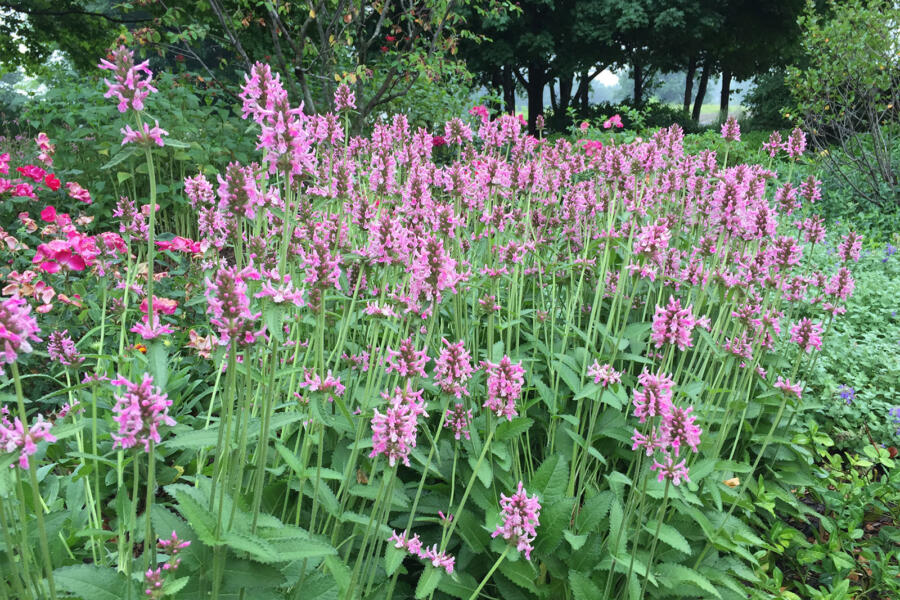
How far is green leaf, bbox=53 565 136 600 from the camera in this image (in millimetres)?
1412

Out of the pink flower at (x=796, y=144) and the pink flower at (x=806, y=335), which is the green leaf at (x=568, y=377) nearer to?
the pink flower at (x=806, y=335)

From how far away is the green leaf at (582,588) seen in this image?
6.84 feet

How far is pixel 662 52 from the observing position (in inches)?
960

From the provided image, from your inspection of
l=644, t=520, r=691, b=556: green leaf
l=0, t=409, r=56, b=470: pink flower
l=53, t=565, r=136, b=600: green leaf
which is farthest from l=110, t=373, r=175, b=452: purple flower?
l=644, t=520, r=691, b=556: green leaf

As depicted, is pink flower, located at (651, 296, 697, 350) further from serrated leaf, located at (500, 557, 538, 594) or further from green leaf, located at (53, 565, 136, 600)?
green leaf, located at (53, 565, 136, 600)

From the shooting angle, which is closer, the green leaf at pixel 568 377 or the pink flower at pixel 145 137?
the pink flower at pixel 145 137

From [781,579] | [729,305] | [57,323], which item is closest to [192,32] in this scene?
[57,323]

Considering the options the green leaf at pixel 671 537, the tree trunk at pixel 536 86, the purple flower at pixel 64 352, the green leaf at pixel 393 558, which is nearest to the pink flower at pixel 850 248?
the green leaf at pixel 671 537

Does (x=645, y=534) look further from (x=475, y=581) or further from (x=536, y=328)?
(x=536, y=328)

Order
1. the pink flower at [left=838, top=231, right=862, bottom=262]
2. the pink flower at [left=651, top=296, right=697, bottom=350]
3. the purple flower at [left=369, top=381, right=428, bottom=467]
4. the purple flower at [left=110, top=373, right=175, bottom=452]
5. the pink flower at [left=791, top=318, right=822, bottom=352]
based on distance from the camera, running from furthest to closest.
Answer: the pink flower at [left=838, top=231, right=862, bottom=262], the pink flower at [left=791, top=318, right=822, bottom=352], the pink flower at [left=651, top=296, right=697, bottom=350], the purple flower at [left=369, top=381, right=428, bottom=467], the purple flower at [left=110, top=373, right=175, bottom=452]

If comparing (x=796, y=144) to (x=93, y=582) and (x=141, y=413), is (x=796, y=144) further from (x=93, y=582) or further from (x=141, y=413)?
(x=93, y=582)

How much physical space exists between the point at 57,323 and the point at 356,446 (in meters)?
2.75

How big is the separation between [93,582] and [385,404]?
976mm

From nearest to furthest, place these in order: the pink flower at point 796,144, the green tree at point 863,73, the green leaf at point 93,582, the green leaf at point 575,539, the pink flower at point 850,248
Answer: the green leaf at point 93,582 → the green leaf at point 575,539 → the pink flower at point 850,248 → the pink flower at point 796,144 → the green tree at point 863,73
